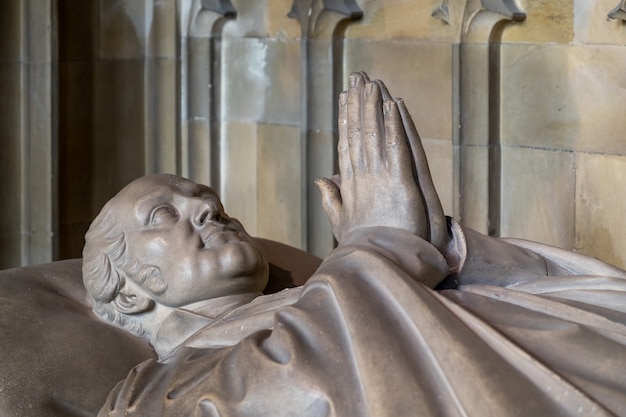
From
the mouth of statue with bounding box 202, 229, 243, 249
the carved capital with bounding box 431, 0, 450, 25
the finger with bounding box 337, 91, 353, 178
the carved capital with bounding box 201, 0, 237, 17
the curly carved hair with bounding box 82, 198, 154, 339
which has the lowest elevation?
the curly carved hair with bounding box 82, 198, 154, 339

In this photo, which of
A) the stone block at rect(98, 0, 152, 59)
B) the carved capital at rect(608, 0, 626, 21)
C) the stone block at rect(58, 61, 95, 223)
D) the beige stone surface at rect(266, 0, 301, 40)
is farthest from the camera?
the stone block at rect(98, 0, 152, 59)

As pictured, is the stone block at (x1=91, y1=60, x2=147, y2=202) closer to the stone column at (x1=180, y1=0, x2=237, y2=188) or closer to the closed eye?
the stone column at (x1=180, y1=0, x2=237, y2=188)

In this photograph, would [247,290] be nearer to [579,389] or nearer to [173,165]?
[579,389]

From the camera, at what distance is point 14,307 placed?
340 centimetres

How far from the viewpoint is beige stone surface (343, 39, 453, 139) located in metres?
5.29

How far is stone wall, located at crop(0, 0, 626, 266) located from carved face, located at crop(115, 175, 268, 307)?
1752 millimetres

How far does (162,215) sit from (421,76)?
7.11ft

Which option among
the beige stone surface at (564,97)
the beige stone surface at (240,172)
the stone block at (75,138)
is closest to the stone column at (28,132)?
the stone block at (75,138)

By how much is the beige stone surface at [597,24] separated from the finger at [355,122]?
6.69 feet

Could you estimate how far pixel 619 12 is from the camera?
179 inches

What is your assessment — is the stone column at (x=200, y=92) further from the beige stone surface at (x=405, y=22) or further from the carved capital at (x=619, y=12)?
the carved capital at (x=619, y=12)

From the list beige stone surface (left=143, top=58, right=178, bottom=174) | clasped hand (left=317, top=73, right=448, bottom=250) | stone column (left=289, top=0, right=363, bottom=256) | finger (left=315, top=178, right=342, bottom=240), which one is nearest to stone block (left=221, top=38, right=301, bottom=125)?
stone column (left=289, top=0, right=363, bottom=256)

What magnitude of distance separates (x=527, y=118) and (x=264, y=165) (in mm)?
1396

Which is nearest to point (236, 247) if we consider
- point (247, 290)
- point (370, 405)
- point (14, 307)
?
point (247, 290)
